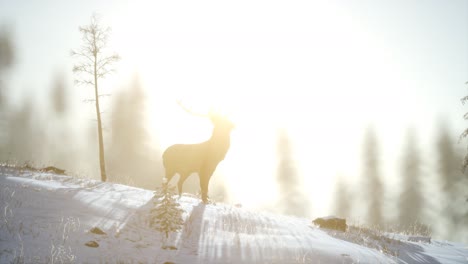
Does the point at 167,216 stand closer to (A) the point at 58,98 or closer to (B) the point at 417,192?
(B) the point at 417,192

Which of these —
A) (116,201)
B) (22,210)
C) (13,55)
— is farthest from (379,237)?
(13,55)

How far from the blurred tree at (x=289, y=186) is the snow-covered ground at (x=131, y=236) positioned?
33.2 metres

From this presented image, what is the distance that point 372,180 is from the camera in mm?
39750

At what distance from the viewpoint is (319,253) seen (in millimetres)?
7957

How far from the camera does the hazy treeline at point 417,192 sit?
35.9 meters

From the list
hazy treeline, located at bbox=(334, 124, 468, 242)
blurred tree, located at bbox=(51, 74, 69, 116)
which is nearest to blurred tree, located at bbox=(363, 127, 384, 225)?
hazy treeline, located at bbox=(334, 124, 468, 242)

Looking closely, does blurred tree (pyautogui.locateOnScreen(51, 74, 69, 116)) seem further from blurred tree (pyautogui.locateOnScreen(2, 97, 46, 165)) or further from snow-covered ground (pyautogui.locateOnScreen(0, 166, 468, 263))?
snow-covered ground (pyautogui.locateOnScreen(0, 166, 468, 263))

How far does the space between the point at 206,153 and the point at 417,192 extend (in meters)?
31.9

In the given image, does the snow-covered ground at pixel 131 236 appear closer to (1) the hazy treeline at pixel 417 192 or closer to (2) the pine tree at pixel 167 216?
(2) the pine tree at pixel 167 216

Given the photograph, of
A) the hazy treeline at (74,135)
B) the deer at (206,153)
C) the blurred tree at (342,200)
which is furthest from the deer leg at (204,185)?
the blurred tree at (342,200)

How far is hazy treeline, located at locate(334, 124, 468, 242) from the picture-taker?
118 feet

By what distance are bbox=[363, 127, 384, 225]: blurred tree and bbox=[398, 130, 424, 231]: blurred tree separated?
2129 millimetres

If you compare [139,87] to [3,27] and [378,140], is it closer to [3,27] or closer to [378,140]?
[3,27]

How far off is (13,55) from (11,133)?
1864 cm
